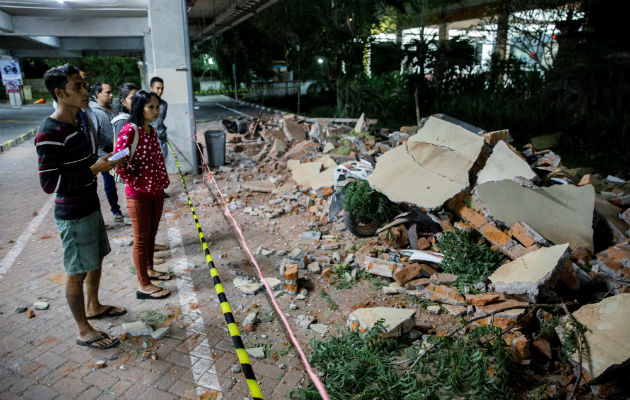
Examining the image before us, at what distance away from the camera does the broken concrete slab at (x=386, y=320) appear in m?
3.38

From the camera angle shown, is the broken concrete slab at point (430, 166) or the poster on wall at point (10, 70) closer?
the broken concrete slab at point (430, 166)

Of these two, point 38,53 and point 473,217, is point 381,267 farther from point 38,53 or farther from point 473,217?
point 38,53

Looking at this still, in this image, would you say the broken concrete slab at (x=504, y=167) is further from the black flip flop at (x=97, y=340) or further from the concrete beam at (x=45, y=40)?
the concrete beam at (x=45, y=40)

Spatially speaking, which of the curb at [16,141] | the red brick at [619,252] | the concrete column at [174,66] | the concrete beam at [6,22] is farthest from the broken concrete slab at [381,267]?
the concrete beam at [6,22]

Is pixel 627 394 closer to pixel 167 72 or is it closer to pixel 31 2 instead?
pixel 167 72

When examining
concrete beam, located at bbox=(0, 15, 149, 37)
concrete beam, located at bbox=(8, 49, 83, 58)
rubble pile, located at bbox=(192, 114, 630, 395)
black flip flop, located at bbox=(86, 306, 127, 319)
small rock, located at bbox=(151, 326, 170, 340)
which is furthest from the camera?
concrete beam, located at bbox=(8, 49, 83, 58)

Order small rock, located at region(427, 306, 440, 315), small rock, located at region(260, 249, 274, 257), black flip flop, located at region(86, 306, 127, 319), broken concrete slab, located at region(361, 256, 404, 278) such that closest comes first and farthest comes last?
black flip flop, located at region(86, 306, 127, 319), small rock, located at region(427, 306, 440, 315), broken concrete slab, located at region(361, 256, 404, 278), small rock, located at region(260, 249, 274, 257)

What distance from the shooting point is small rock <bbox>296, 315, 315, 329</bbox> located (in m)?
3.74

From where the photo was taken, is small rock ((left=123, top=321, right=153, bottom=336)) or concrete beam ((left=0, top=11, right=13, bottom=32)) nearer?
small rock ((left=123, top=321, right=153, bottom=336))

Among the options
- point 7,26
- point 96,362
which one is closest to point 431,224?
point 96,362

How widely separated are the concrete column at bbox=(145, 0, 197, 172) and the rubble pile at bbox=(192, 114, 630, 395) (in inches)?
117

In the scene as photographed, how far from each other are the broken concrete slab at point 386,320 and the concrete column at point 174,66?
6.75m

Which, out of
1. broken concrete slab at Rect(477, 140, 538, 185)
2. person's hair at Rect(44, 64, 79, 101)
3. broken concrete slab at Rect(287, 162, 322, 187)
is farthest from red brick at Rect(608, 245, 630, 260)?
person's hair at Rect(44, 64, 79, 101)

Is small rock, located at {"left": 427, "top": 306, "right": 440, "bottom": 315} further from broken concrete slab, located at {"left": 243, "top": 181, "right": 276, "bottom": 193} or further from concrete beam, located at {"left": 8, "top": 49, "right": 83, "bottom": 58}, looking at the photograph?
concrete beam, located at {"left": 8, "top": 49, "right": 83, "bottom": 58}
